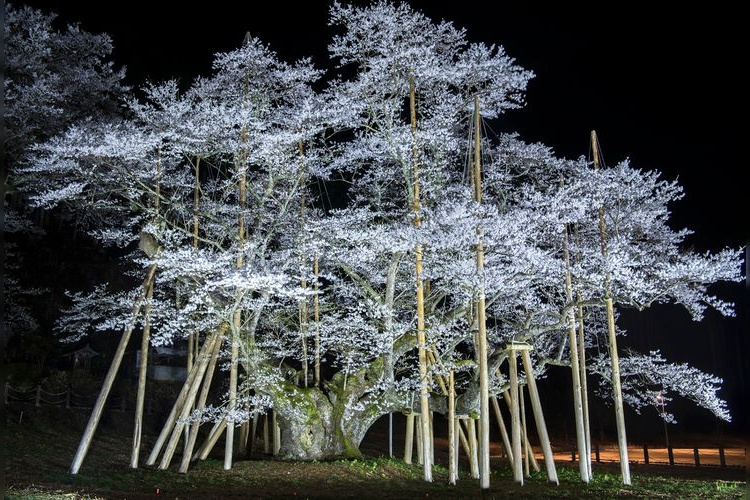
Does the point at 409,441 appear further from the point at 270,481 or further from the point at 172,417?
the point at 172,417

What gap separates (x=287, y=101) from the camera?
1708 cm

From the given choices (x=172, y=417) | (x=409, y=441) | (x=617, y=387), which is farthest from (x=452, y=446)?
(x=172, y=417)

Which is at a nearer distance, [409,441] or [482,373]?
[482,373]

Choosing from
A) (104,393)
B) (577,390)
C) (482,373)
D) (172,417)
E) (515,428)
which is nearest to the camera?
(482,373)

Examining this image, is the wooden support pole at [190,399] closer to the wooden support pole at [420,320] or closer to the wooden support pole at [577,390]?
the wooden support pole at [420,320]

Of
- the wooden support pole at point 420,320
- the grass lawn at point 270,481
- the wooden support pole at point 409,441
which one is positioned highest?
the wooden support pole at point 420,320

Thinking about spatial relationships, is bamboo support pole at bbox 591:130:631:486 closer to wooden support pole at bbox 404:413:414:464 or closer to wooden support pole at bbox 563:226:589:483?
wooden support pole at bbox 563:226:589:483

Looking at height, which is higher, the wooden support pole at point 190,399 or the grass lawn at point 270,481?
the wooden support pole at point 190,399

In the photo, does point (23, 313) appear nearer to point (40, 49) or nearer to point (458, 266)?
point (40, 49)

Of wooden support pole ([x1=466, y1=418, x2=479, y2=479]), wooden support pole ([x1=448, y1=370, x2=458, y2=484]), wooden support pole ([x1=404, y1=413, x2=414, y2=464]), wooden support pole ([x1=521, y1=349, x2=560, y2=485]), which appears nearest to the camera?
wooden support pole ([x1=521, y1=349, x2=560, y2=485])

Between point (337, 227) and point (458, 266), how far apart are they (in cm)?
367

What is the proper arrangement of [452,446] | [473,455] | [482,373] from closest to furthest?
1. [482,373]
2. [452,446]
3. [473,455]

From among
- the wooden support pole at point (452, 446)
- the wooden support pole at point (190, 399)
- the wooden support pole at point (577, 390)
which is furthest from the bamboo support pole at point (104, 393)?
the wooden support pole at point (577, 390)

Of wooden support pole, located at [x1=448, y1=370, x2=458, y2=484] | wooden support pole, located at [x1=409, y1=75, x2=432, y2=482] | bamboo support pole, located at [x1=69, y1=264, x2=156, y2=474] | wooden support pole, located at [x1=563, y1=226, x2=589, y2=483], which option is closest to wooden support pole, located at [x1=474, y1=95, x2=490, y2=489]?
wooden support pole, located at [x1=448, y1=370, x2=458, y2=484]
